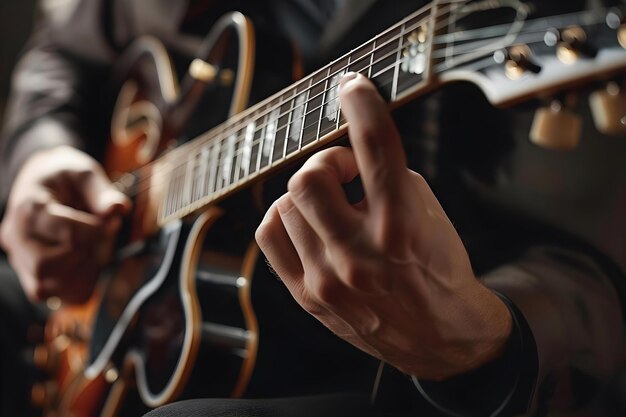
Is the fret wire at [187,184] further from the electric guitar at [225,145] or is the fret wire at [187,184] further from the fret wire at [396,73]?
the fret wire at [396,73]

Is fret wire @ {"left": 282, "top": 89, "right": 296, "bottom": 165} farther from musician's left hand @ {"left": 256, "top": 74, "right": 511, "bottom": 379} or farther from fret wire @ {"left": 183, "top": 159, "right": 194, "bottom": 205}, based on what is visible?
fret wire @ {"left": 183, "top": 159, "right": 194, "bottom": 205}

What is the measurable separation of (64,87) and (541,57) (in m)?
0.73

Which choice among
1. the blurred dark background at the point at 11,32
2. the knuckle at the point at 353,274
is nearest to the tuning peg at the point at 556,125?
the knuckle at the point at 353,274

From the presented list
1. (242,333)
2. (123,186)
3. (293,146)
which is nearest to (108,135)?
(123,186)

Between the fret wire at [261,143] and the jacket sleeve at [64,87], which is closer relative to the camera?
the fret wire at [261,143]

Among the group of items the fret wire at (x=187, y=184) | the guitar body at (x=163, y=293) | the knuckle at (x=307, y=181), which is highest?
the knuckle at (x=307, y=181)

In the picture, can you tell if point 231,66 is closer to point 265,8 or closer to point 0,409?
point 265,8

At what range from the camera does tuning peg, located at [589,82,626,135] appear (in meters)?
0.26

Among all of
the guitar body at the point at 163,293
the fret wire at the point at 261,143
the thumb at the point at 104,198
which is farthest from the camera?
the thumb at the point at 104,198

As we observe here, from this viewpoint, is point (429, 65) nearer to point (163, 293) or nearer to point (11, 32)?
point (163, 293)

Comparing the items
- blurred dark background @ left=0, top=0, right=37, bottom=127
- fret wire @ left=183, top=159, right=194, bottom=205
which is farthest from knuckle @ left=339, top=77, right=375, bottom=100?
blurred dark background @ left=0, top=0, right=37, bottom=127

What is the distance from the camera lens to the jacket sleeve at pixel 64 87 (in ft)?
2.70

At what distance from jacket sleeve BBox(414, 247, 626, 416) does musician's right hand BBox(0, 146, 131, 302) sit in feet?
1.30

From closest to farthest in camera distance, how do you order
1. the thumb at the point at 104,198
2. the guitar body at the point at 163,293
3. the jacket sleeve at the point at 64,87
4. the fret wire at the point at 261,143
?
the fret wire at the point at 261,143, the guitar body at the point at 163,293, the thumb at the point at 104,198, the jacket sleeve at the point at 64,87
